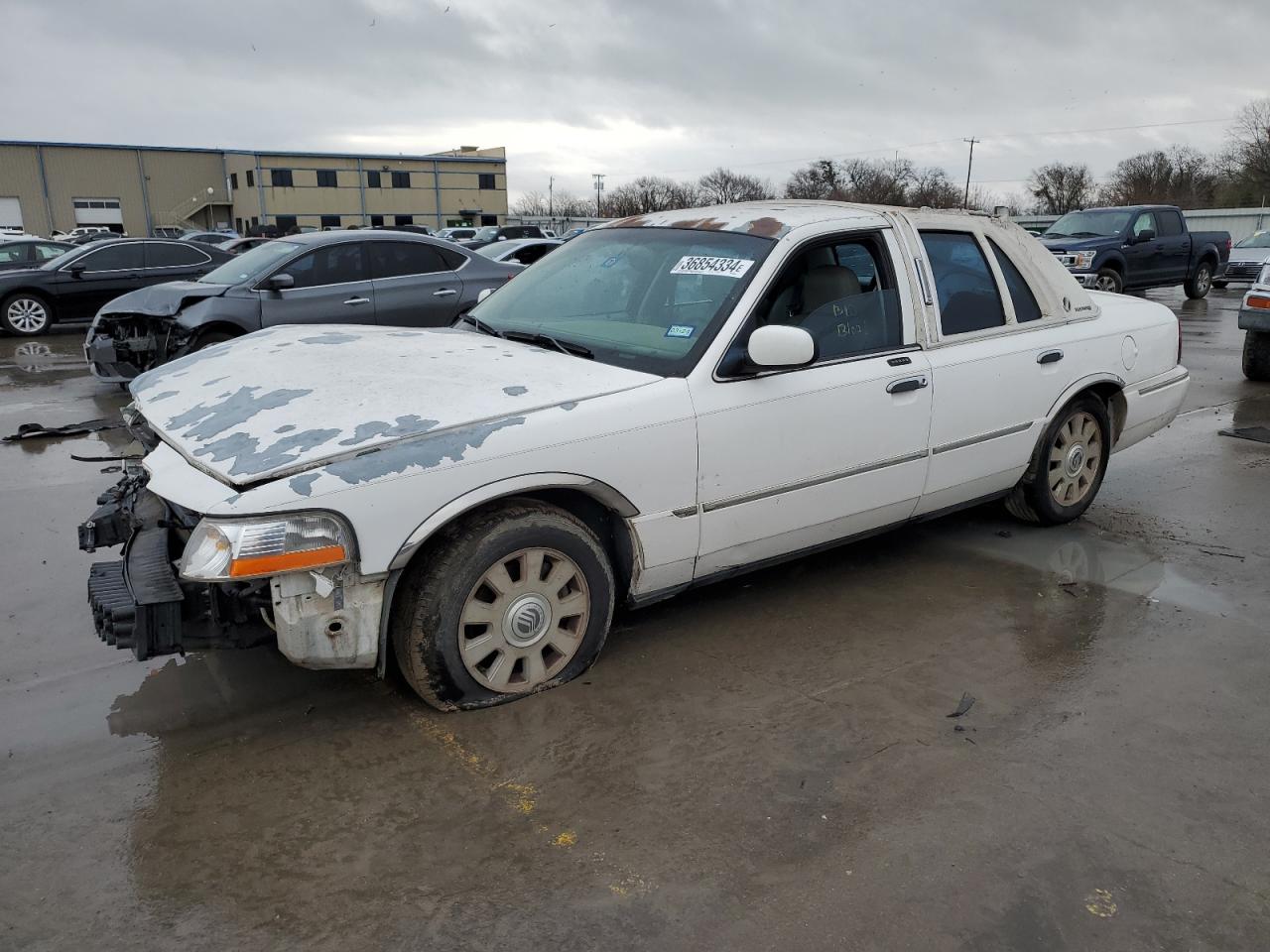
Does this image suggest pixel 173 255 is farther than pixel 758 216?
Yes

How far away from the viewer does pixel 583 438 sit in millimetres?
3279

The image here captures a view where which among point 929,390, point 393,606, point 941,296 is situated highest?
point 941,296

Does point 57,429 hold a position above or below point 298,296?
below

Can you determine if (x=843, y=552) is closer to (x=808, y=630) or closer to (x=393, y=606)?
(x=808, y=630)

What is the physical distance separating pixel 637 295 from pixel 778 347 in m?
0.83

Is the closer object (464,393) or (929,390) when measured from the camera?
(464,393)

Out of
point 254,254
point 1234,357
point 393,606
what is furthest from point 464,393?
point 1234,357

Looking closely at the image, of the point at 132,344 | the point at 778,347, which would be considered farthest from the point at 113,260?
the point at 778,347

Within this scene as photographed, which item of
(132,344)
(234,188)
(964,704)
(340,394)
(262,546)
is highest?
(234,188)

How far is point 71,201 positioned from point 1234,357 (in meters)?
67.0

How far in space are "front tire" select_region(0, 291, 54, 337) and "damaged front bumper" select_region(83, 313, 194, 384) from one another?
230 inches

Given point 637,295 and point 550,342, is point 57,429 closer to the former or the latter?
point 550,342

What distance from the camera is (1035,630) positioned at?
4.10 m

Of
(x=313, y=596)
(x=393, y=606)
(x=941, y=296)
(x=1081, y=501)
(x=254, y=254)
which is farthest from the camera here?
(x=254, y=254)
